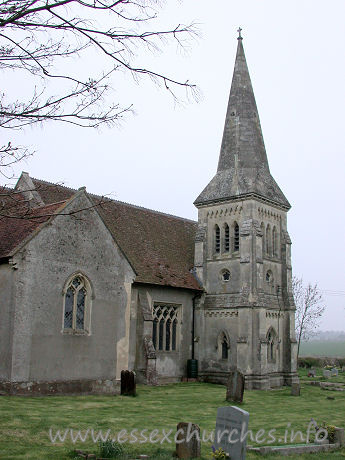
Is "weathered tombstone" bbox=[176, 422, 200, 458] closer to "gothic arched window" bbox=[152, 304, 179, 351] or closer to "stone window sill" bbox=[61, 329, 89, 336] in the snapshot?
"stone window sill" bbox=[61, 329, 89, 336]

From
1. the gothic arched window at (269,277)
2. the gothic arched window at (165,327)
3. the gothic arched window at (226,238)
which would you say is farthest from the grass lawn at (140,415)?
the gothic arched window at (226,238)

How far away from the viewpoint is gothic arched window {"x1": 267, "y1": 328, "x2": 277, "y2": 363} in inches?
1155

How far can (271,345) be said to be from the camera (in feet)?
96.9

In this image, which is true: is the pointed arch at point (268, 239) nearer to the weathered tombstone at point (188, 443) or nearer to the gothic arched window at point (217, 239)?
the gothic arched window at point (217, 239)

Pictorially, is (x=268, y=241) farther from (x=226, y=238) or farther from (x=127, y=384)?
(x=127, y=384)

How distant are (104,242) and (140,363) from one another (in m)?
7.50

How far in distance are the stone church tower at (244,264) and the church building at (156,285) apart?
7cm

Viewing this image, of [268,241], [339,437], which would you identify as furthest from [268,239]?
[339,437]

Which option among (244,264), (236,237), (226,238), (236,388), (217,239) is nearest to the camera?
(236,388)

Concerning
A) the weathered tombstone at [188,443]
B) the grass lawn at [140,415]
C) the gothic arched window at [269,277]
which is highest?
the gothic arched window at [269,277]

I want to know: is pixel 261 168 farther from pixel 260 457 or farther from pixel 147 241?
pixel 260 457

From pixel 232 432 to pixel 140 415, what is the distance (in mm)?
6055

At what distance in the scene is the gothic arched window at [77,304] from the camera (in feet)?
64.6

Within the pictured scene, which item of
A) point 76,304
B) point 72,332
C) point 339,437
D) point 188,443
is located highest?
point 76,304
